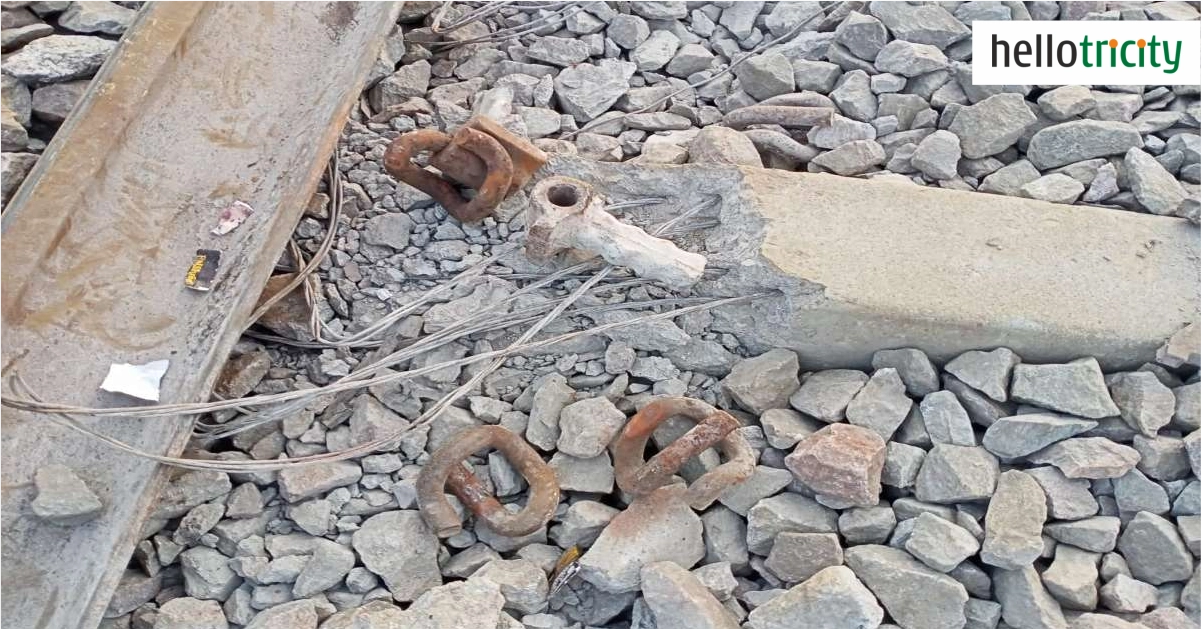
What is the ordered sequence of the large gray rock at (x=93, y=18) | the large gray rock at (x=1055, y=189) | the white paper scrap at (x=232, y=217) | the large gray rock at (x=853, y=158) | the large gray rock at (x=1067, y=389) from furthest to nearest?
the large gray rock at (x=853, y=158) → the large gray rock at (x=1055, y=189) → the large gray rock at (x=93, y=18) → the white paper scrap at (x=232, y=217) → the large gray rock at (x=1067, y=389)

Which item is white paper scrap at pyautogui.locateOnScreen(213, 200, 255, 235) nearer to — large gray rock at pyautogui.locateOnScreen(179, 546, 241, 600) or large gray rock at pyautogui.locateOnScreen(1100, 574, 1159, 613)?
large gray rock at pyautogui.locateOnScreen(179, 546, 241, 600)

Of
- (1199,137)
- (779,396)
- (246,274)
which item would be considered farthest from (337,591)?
(1199,137)

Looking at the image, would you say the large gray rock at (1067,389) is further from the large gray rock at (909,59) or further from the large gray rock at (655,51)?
the large gray rock at (655,51)

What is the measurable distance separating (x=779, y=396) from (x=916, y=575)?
0.65 metres

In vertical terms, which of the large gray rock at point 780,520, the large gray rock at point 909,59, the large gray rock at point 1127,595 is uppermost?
the large gray rock at point 909,59

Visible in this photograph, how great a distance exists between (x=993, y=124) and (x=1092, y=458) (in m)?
1.29

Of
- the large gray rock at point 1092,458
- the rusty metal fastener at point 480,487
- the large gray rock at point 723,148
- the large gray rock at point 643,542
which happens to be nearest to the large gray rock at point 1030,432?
the large gray rock at point 1092,458

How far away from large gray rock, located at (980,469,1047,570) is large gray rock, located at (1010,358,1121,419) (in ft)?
0.80

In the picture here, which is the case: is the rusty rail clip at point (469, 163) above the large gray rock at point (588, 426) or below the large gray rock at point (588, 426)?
above

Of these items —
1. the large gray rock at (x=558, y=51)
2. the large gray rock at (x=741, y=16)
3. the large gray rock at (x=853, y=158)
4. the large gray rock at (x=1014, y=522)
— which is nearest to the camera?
the large gray rock at (x=1014, y=522)

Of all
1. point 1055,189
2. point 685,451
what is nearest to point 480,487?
point 685,451

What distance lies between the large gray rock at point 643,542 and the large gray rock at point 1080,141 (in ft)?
5.93

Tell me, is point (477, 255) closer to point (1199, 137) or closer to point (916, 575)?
point (916, 575)

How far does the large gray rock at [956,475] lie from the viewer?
2590 millimetres
